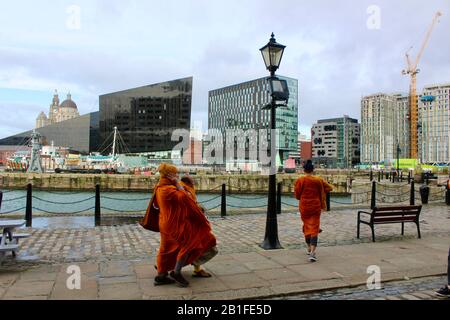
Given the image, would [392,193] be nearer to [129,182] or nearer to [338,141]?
[129,182]

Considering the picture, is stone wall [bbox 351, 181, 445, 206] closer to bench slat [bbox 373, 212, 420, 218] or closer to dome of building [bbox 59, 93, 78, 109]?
bench slat [bbox 373, 212, 420, 218]

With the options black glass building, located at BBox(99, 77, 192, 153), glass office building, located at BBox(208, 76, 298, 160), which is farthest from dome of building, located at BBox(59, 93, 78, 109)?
glass office building, located at BBox(208, 76, 298, 160)

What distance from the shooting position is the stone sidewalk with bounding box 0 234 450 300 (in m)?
4.90

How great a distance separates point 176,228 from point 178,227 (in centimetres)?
3

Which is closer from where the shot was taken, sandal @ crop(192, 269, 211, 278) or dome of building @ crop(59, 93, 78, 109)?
sandal @ crop(192, 269, 211, 278)

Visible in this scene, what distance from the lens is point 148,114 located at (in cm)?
11200

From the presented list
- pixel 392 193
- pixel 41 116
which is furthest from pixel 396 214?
pixel 41 116

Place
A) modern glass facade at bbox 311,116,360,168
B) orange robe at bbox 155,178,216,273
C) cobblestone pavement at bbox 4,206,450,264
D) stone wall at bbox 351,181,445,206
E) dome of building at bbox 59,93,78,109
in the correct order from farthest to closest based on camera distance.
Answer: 1. dome of building at bbox 59,93,78,109
2. modern glass facade at bbox 311,116,360,168
3. stone wall at bbox 351,181,445,206
4. cobblestone pavement at bbox 4,206,450,264
5. orange robe at bbox 155,178,216,273

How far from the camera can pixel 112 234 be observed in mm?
9438

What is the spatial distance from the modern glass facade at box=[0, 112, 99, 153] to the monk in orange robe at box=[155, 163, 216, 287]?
389 ft

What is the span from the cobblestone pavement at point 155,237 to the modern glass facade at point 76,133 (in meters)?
113

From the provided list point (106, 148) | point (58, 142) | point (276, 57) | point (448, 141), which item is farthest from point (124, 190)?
point (448, 141)
